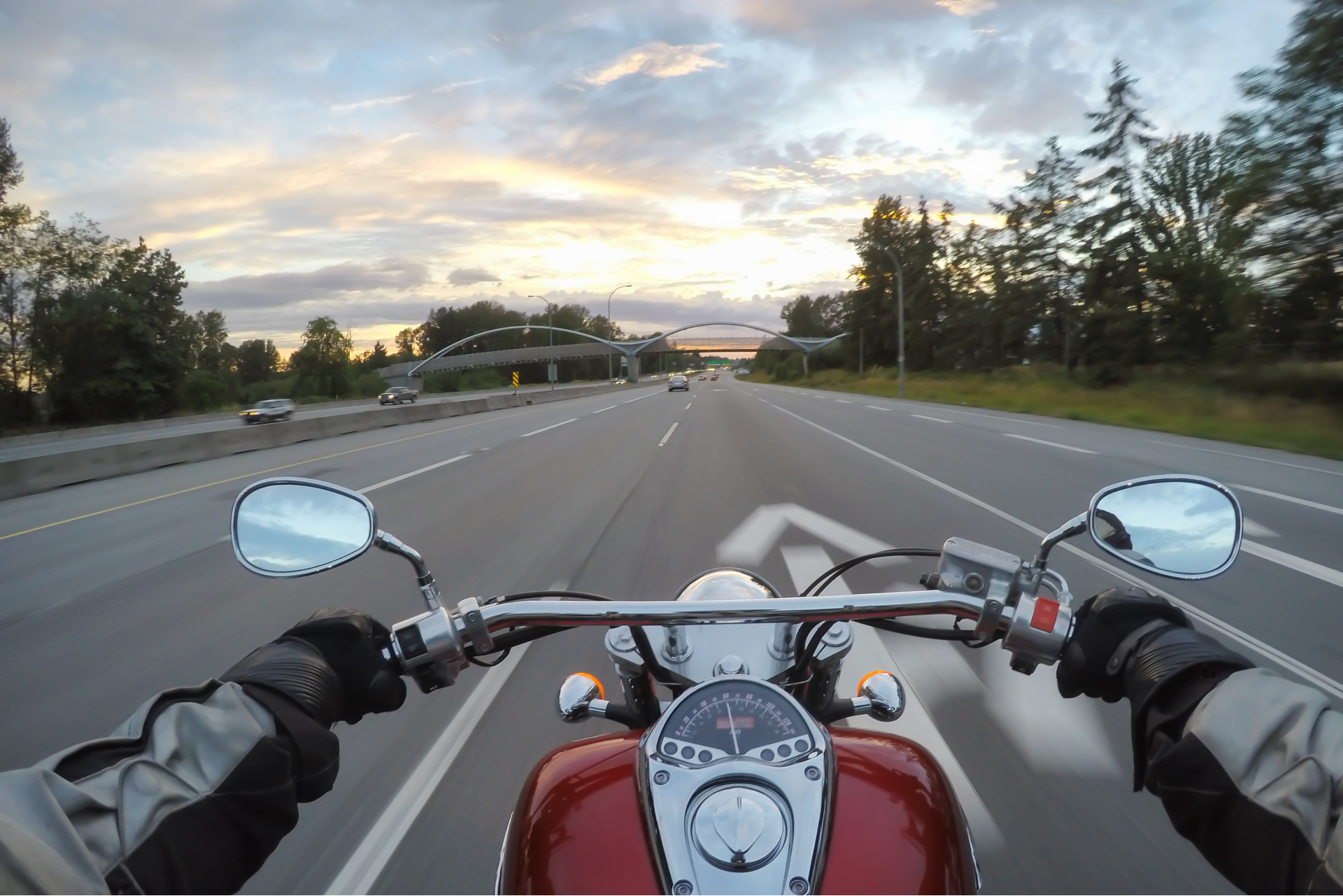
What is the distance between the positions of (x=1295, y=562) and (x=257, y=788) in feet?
27.4

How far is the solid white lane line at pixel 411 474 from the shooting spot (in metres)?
12.8

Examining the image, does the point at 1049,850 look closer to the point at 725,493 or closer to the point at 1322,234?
the point at 725,493

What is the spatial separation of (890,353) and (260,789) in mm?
101627

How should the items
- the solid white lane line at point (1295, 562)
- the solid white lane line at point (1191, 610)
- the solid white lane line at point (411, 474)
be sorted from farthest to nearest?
1. the solid white lane line at point (411, 474)
2. the solid white lane line at point (1295, 562)
3. the solid white lane line at point (1191, 610)

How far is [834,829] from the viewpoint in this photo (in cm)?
139

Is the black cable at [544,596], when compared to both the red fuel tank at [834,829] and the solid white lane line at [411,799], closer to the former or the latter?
the red fuel tank at [834,829]

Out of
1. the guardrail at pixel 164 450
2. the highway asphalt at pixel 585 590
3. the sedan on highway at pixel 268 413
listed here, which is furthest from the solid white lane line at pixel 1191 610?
the sedan on highway at pixel 268 413

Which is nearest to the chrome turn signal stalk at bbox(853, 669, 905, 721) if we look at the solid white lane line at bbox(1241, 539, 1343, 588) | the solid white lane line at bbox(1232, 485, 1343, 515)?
the solid white lane line at bbox(1241, 539, 1343, 588)

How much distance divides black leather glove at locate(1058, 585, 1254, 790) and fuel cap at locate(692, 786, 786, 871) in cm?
77

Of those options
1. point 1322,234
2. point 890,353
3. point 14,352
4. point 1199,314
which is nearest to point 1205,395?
point 1322,234

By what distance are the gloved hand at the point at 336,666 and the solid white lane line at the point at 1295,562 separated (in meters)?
6.65

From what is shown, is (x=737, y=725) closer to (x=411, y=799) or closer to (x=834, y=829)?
(x=834, y=829)

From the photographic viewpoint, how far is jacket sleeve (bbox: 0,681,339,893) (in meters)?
1.27

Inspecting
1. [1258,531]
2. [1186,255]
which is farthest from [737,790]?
[1186,255]
